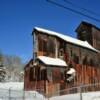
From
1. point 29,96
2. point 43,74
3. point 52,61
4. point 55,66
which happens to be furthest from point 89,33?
point 29,96

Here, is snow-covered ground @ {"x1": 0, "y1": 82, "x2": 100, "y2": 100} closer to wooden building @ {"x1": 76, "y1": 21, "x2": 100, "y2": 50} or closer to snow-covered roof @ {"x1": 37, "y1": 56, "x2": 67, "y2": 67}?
snow-covered roof @ {"x1": 37, "y1": 56, "x2": 67, "y2": 67}

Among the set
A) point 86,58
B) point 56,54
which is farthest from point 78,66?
point 86,58

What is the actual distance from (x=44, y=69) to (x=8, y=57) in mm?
131379

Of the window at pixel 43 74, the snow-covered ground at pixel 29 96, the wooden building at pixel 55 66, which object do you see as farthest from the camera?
the wooden building at pixel 55 66

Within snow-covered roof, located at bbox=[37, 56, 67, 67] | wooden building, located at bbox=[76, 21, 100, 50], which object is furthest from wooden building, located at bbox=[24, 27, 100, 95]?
wooden building, located at bbox=[76, 21, 100, 50]

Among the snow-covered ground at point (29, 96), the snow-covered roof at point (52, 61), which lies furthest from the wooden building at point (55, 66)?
the snow-covered ground at point (29, 96)

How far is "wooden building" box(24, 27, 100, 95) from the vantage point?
45.7 meters

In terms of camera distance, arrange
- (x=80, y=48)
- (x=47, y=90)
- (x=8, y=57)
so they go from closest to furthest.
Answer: (x=47, y=90), (x=80, y=48), (x=8, y=57)

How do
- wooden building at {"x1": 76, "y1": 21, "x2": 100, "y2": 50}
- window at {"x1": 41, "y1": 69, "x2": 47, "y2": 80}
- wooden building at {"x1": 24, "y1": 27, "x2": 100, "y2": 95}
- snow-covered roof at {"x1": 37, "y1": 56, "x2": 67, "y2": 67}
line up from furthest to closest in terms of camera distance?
1. wooden building at {"x1": 76, "y1": 21, "x2": 100, "y2": 50}
2. snow-covered roof at {"x1": 37, "y1": 56, "x2": 67, "y2": 67}
3. wooden building at {"x1": 24, "y1": 27, "x2": 100, "y2": 95}
4. window at {"x1": 41, "y1": 69, "x2": 47, "y2": 80}

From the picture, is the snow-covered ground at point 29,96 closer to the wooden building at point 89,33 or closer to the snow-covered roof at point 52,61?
the snow-covered roof at point 52,61

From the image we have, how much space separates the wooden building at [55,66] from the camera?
150ft

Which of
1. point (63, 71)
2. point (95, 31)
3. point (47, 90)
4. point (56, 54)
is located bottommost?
point (47, 90)

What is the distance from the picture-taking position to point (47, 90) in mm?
44594

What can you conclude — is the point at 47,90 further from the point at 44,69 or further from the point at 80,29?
the point at 80,29
